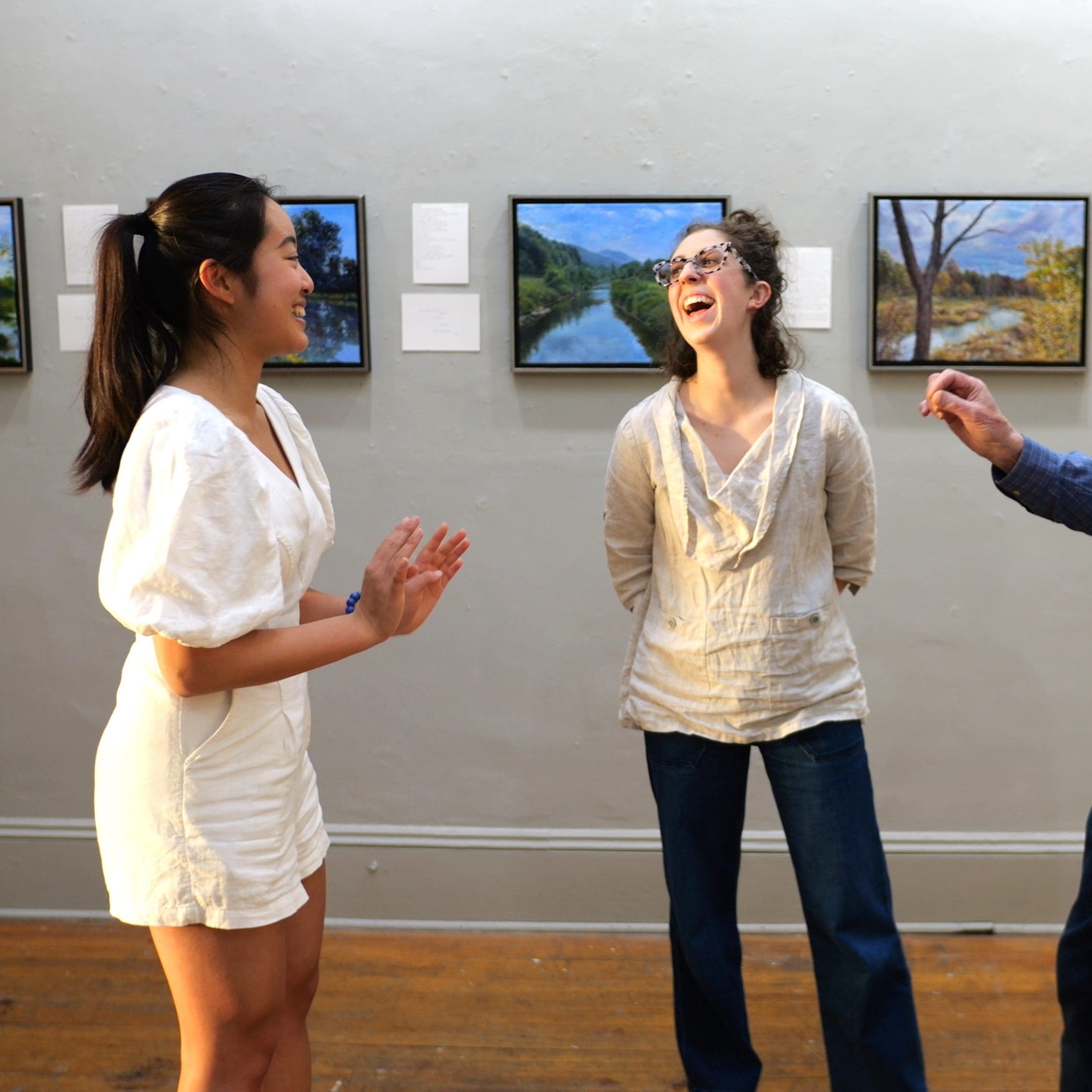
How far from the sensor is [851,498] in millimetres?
2133

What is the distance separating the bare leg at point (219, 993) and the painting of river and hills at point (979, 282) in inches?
89.3

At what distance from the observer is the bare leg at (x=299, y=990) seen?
65.4 inches

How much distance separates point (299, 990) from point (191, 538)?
2.52 ft

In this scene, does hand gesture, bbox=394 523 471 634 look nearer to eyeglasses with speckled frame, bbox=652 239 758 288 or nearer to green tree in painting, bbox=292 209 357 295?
eyeglasses with speckled frame, bbox=652 239 758 288

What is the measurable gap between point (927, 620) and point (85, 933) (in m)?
2.56

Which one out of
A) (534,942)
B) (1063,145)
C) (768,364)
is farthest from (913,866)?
(1063,145)

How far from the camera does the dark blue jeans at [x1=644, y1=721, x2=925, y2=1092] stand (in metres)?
2.04

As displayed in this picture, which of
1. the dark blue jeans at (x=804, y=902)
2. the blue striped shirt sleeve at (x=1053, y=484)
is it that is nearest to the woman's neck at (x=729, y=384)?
the blue striped shirt sleeve at (x=1053, y=484)

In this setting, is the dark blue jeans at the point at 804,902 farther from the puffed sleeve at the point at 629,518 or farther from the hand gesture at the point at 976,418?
the hand gesture at the point at 976,418

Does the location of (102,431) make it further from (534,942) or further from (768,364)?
(534,942)

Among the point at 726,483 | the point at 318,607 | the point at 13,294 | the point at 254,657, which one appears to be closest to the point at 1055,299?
the point at 726,483

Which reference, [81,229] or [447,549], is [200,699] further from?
[81,229]

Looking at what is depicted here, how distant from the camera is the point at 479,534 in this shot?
315 centimetres

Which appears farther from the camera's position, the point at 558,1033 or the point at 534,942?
the point at 534,942
